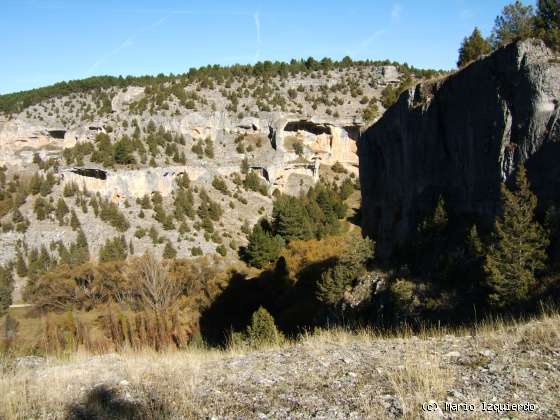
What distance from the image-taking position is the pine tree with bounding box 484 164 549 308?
40.1 feet

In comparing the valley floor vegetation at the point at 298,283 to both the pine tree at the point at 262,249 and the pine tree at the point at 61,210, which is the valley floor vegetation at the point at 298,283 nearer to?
the pine tree at the point at 262,249

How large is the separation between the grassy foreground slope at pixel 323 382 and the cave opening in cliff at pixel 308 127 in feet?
216

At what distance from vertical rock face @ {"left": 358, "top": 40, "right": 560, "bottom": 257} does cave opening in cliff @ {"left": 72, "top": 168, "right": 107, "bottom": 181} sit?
40.9m

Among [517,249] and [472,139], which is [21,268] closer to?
[472,139]

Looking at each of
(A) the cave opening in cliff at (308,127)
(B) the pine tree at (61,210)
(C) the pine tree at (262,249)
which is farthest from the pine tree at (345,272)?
(A) the cave opening in cliff at (308,127)

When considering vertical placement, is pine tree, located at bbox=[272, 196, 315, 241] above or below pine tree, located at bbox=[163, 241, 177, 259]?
above

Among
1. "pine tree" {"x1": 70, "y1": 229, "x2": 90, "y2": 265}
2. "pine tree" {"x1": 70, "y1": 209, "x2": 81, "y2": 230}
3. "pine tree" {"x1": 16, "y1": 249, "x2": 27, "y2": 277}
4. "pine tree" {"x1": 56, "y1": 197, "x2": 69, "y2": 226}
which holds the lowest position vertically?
"pine tree" {"x1": 16, "y1": 249, "x2": 27, "y2": 277}

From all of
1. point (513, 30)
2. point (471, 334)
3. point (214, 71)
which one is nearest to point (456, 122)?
point (513, 30)

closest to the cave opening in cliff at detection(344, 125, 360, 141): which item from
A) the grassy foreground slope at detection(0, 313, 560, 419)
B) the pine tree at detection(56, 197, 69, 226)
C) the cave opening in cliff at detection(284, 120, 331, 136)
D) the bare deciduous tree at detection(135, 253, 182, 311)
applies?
the cave opening in cliff at detection(284, 120, 331, 136)

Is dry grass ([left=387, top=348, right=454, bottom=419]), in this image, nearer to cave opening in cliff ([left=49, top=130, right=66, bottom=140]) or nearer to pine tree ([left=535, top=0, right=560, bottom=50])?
pine tree ([left=535, top=0, right=560, bottom=50])

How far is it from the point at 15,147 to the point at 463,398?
83257 mm

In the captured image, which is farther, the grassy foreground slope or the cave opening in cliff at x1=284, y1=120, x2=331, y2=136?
the cave opening in cliff at x1=284, y1=120, x2=331, y2=136

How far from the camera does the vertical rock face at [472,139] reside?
13328 mm

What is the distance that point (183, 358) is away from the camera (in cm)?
726
